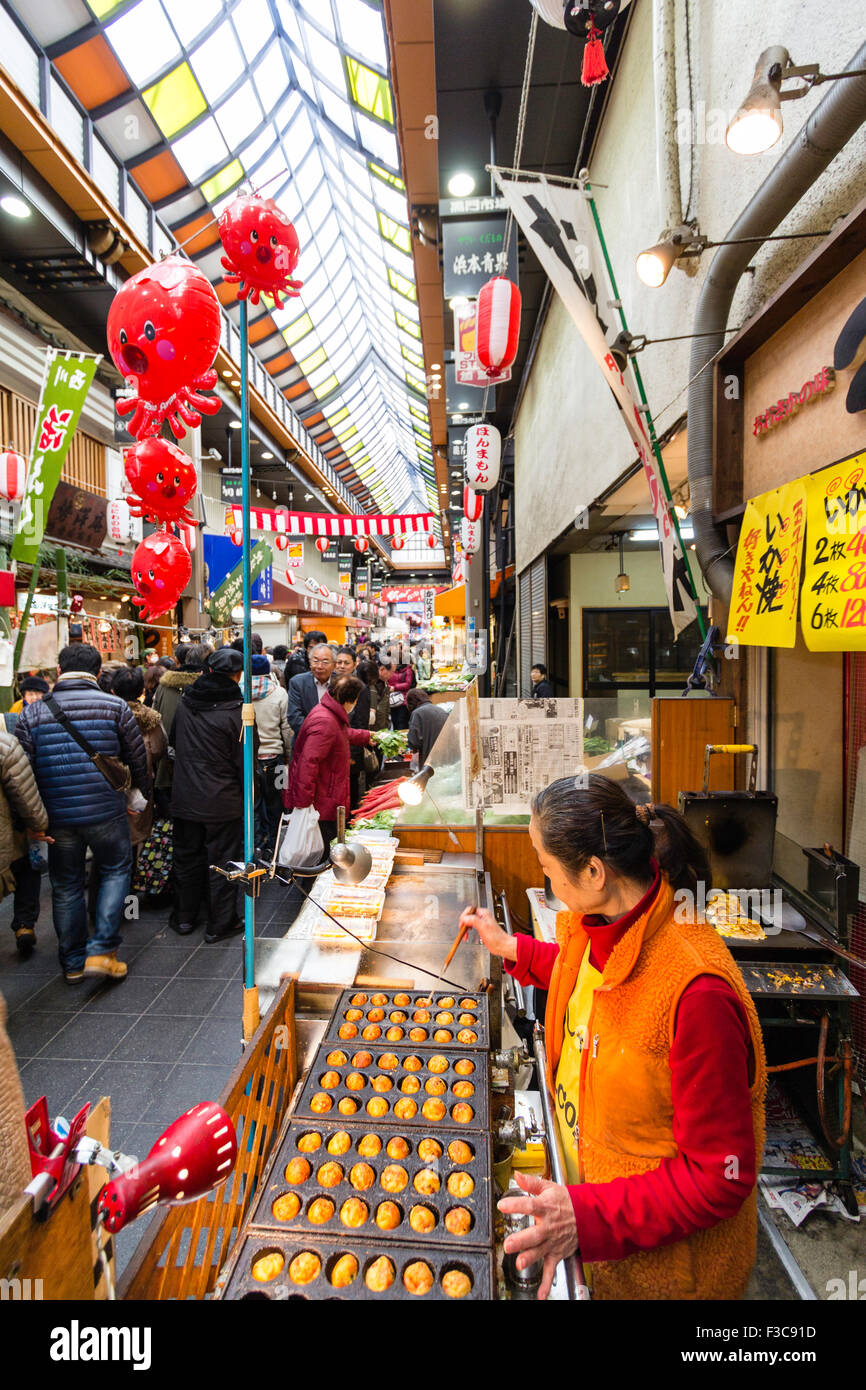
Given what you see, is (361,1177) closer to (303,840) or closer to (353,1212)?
(353,1212)

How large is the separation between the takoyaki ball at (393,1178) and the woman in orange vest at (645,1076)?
0.36m

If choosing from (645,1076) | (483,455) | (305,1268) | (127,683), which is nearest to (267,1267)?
(305,1268)

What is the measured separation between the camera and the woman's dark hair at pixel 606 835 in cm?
133

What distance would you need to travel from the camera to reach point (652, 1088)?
1247 millimetres

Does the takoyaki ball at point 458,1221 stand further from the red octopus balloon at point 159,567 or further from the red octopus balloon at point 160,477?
the red octopus balloon at point 159,567

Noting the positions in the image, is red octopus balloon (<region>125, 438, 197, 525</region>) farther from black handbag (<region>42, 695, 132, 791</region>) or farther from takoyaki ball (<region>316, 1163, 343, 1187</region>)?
takoyaki ball (<region>316, 1163, 343, 1187</region>)

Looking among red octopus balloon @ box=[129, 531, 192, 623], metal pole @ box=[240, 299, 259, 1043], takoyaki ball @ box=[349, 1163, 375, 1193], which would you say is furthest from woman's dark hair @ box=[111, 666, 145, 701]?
takoyaki ball @ box=[349, 1163, 375, 1193]

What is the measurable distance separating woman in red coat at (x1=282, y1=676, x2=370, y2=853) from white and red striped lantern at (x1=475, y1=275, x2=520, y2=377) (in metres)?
2.99

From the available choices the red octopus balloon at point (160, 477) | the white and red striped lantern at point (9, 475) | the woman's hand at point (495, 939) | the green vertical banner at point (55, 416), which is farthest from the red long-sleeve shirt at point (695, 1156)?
the white and red striped lantern at point (9, 475)

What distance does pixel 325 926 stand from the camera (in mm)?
2682

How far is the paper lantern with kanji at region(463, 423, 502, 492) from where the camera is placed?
35.9 feet

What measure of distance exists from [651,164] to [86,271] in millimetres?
7454
